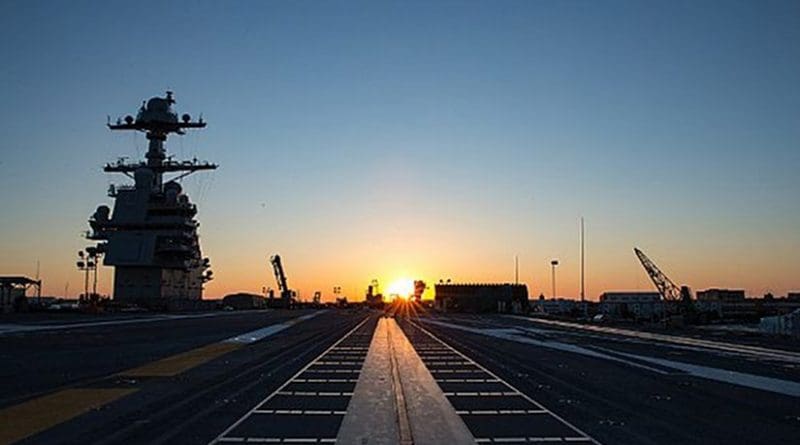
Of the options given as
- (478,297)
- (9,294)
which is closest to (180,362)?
(9,294)

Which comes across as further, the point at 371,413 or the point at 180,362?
the point at 180,362

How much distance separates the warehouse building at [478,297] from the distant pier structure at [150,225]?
71.9 meters

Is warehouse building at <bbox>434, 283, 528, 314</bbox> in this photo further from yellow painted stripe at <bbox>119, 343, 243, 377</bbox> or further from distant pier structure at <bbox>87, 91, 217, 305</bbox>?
yellow painted stripe at <bbox>119, 343, 243, 377</bbox>

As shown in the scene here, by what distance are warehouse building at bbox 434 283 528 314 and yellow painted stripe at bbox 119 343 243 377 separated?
13100 cm

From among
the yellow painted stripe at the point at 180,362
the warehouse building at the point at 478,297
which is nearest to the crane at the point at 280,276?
the warehouse building at the point at 478,297

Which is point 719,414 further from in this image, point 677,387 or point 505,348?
point 505,348

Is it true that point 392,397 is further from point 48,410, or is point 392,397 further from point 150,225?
point 150,225

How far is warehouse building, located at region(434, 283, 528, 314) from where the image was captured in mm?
Result: 170250

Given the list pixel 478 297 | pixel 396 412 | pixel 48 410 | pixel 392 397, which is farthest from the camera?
pixel 478 297

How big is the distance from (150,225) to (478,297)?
303 ft

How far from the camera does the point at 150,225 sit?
10781 centimetres

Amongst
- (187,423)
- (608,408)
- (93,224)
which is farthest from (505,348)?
(93,224)

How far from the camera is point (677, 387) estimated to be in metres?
20.9

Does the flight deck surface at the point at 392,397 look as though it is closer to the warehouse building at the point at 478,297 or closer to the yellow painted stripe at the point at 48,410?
the yellow painted stripe at the point at 48,410
